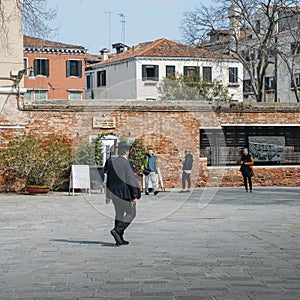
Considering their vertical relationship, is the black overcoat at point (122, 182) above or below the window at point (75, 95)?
below

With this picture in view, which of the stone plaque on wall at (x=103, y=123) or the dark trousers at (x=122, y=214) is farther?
the stone plaque on wall at (x=103, y=123)

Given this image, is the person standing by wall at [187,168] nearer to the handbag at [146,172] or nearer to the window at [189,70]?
the handbag at [146,172]

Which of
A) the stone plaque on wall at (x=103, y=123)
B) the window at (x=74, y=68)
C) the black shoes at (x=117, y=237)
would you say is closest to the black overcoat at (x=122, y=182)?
the black shoes at (x=117, y=237)

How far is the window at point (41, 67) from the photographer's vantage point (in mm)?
57344

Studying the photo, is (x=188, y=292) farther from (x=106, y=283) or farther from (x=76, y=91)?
(x=76, y=91)

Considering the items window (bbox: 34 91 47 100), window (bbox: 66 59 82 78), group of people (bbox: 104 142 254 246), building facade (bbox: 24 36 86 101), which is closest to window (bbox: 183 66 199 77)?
building facade (bbox: 24 36 86 101)

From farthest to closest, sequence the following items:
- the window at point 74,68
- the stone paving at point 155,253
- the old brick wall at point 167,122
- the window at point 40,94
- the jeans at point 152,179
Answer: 1. the window at point 74,68
2. the window at point 40,94
3. the old brick wall at point 167,122
4. the jeans at point 152,179
5. the stone paving at point 155,253

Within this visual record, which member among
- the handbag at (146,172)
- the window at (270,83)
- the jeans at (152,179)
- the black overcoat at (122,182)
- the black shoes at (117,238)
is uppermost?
the window at (270,83)

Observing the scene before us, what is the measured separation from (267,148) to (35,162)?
1024 cm

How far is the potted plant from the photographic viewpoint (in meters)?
24.1

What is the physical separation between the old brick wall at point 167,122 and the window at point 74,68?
31.7 meters

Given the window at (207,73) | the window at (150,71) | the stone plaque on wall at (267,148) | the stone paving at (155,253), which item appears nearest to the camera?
the stone paving at (155,253)

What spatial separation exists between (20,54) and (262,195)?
32.8 ft

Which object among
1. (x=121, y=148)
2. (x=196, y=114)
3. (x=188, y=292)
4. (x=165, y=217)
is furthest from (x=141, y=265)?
(x=196, y=114)
